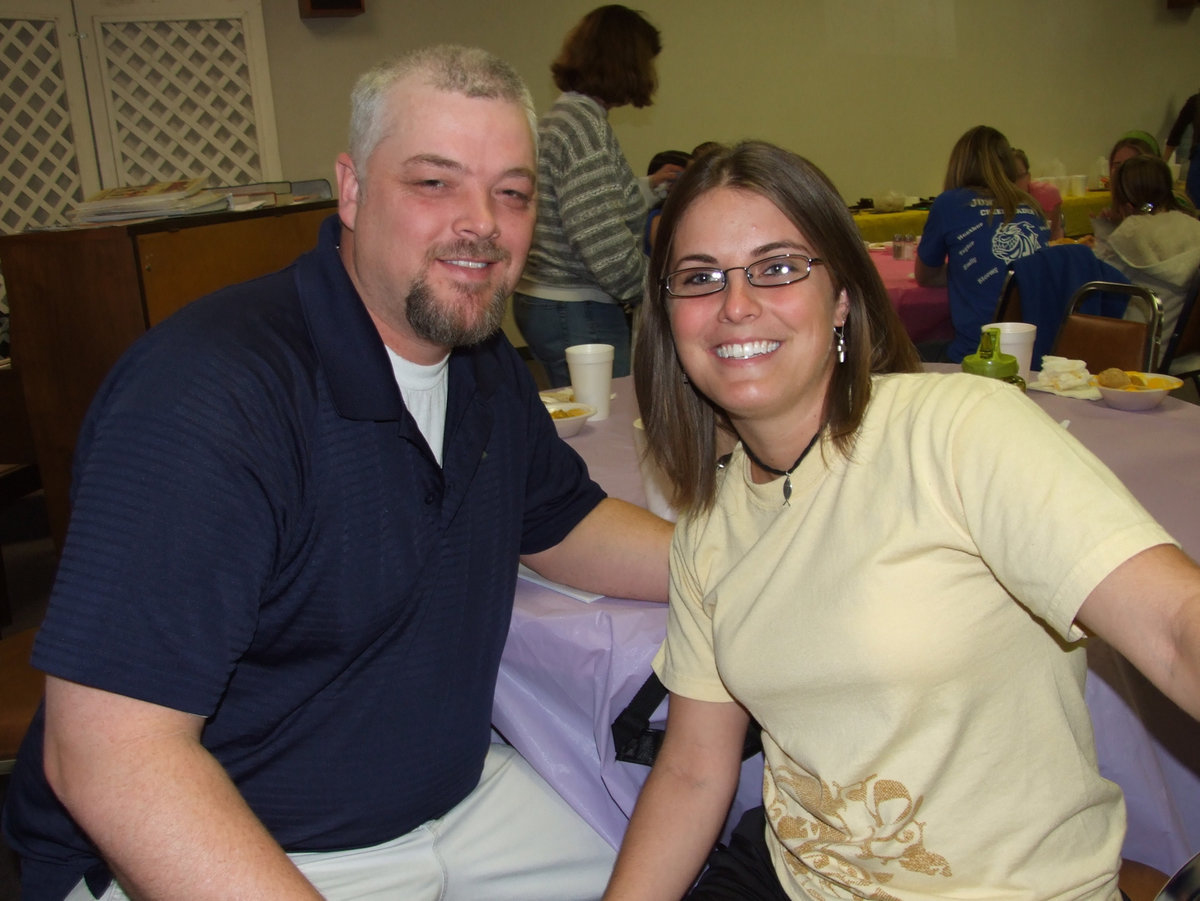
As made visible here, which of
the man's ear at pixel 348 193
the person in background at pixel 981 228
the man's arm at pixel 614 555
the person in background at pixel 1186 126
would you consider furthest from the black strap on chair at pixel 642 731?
the person in background at pixel 1186 126

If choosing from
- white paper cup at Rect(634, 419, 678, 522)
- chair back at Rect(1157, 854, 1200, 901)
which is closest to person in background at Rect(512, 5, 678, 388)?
white paper cup at Rect(634, 419, 678, 522)

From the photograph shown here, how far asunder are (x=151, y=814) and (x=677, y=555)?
62 cm

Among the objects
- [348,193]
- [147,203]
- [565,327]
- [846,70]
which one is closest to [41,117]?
[147,203]

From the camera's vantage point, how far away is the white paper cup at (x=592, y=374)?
6.73ft

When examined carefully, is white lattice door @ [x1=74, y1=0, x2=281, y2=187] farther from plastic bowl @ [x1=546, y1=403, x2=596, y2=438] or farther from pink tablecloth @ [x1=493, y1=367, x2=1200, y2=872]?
pink tablecloth @ [x1=493, y1=367, x2=1200, y2=872]

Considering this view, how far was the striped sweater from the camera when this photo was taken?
290 cm

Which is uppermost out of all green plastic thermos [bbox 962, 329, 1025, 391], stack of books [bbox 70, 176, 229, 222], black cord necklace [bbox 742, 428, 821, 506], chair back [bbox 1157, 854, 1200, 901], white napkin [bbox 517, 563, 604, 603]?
stack of books [bbox 70, 176, 229, 222]

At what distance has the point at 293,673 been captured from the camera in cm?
106

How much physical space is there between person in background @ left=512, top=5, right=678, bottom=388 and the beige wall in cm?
325

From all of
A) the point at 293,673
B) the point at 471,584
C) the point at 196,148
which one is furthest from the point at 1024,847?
the point at 196,148

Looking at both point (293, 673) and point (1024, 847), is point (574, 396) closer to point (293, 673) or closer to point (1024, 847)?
point (293, 673)

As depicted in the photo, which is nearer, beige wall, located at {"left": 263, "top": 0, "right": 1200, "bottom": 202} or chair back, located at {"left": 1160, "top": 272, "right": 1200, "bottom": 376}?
chair back, located at {"left": 1160, "top": 272, "right": 1200, "bottom": 376}

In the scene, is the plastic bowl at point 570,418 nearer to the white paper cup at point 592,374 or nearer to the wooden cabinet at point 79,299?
the white paper cup at point 592,374

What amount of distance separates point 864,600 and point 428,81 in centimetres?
79
